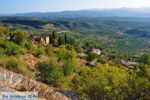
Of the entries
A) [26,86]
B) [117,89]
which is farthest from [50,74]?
[117,89]

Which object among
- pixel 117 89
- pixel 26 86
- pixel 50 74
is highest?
pixel 26 86

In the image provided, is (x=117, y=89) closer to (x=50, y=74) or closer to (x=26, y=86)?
(x=50, y=74)

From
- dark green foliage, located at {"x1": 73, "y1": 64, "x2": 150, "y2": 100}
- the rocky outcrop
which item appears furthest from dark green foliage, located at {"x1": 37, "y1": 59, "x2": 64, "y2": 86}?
dark green foliage, located at {"x1": 73, "y1": 64, "x2": 150, "y2": 100}

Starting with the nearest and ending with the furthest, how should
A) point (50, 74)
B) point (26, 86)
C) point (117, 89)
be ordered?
point (117, 89) < point (26, 86) < point (50, 74)

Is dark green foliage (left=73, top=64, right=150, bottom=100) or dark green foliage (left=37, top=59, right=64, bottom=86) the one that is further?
dark green foliage (left=37, top=59, right=64, bottom=86)

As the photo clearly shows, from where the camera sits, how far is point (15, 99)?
22.5 ft

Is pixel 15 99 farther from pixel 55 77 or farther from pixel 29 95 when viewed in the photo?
pixel 55 77

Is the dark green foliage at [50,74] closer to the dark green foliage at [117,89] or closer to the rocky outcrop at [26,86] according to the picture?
the rocky outcrop at [26,86]

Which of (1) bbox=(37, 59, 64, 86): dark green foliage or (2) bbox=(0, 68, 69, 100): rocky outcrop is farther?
(1) bbox=(37, 59, 64, 86): dark green foliage

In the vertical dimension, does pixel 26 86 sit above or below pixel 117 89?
above

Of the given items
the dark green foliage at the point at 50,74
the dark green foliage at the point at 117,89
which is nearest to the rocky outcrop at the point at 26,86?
the dark green foliage at the point at 117,89

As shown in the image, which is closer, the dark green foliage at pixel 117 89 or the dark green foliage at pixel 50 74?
the dark green foliage at pixel 117 89

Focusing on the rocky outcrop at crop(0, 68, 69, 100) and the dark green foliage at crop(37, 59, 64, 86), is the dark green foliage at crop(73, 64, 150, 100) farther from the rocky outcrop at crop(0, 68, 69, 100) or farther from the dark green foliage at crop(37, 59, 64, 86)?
the dark green foliage at crop(37, 59, 64, 86)

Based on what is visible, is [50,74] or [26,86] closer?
[26,86]
